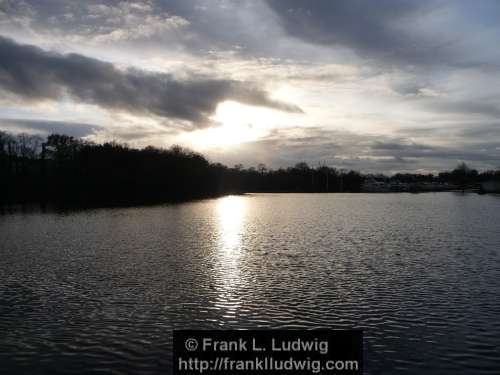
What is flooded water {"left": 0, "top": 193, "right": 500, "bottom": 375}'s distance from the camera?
12898 millimetres

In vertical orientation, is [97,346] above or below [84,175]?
below

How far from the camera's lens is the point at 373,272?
23.9m

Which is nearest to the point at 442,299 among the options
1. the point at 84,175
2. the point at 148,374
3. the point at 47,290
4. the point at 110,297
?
the point at 148,374

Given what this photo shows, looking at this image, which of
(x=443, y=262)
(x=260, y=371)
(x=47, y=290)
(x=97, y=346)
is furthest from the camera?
(x=443, y=262)

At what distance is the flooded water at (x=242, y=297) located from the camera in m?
12.9

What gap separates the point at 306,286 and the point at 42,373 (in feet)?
40.5

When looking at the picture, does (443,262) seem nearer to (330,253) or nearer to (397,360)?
(330,253)

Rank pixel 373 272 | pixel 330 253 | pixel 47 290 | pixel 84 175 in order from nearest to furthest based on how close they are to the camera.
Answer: pixel 47 290 → pixel 373 272 → pixel 330 253 → pixel 84 175

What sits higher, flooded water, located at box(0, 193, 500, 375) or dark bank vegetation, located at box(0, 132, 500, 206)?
dark bank vegetation, located at box(0, 132, 500, 206)

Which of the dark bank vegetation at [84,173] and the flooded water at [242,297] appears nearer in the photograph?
the flooded water at [242,297]

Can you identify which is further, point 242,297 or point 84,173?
point 84,173

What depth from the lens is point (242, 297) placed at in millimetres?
19109

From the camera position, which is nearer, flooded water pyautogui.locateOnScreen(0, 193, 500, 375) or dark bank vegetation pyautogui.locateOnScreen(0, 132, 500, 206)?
flooded water pyautogui.locateOnScreen(0, 193, 500, 375)

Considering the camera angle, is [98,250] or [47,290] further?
[98,250]
